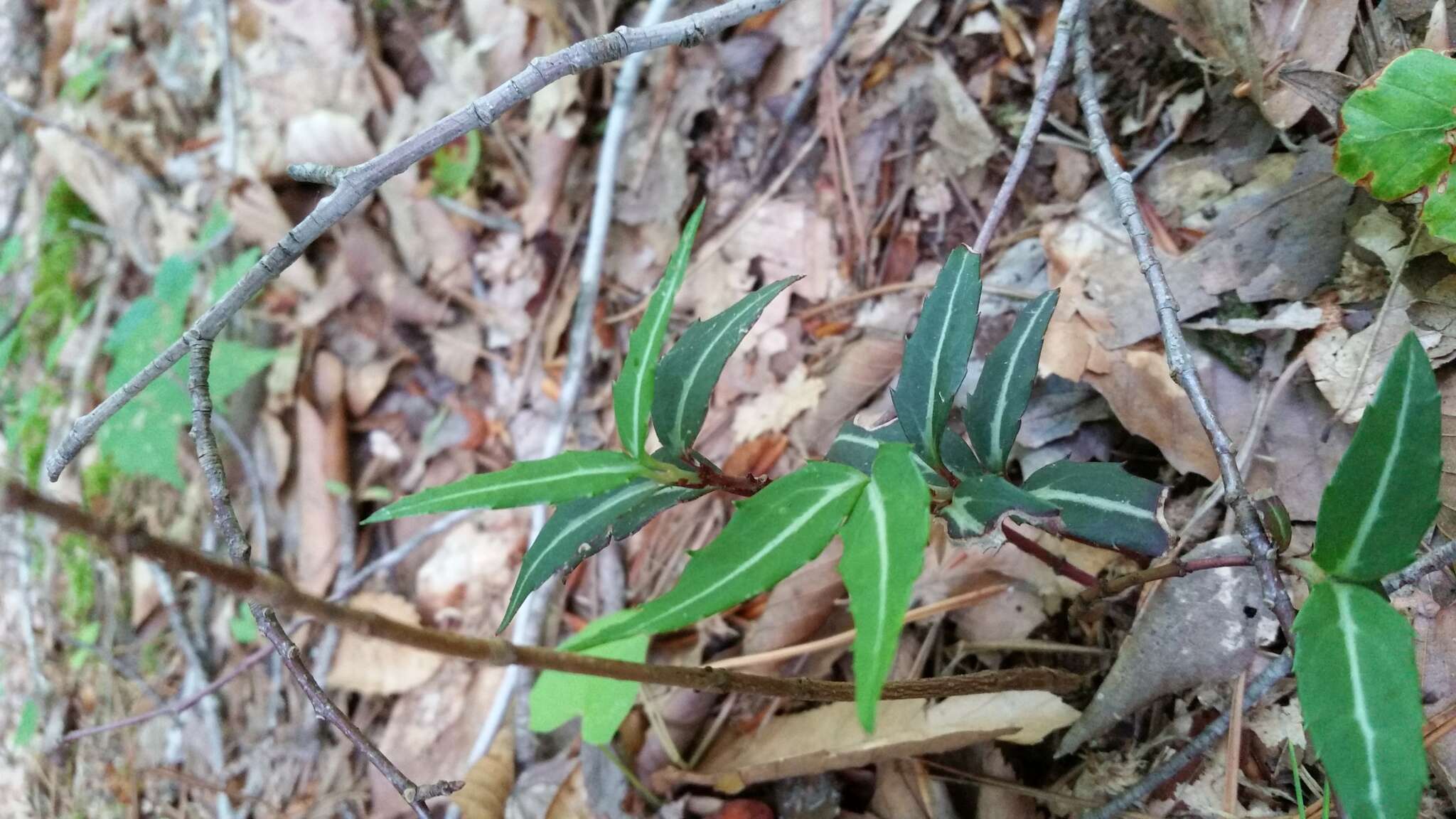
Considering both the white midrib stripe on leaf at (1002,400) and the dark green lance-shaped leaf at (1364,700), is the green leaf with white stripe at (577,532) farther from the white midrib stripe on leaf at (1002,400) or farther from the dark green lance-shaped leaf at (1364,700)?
the dark green lance-shaped leaf at (1364,700)

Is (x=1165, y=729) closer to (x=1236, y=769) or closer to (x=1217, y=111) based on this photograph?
(x=1236, y=769)

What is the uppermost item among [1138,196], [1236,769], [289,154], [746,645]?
[289,154]

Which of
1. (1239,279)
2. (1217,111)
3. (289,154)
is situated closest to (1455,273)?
(1239,279)

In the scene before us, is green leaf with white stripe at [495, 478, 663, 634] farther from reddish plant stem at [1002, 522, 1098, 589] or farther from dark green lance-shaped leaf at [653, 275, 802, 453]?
reddish plant stem at [1002, 522, 1098, 589]

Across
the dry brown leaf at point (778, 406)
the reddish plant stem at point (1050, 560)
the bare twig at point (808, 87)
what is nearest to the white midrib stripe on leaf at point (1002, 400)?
the reddish plant stem at point (1050, 560)

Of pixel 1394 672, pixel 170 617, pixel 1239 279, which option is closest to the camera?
pixel 1394 672

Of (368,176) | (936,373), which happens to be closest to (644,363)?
(936,373)
